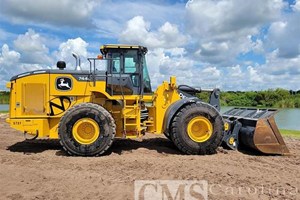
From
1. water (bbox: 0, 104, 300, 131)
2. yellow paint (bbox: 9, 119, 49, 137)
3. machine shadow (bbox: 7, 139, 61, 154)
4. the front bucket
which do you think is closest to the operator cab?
yellow paint (bbox: 9, 119, 49, 137)

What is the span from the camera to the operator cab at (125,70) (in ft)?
29.9

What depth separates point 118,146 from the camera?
9.72 metres

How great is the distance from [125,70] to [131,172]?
3.37 meters

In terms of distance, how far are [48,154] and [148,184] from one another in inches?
142

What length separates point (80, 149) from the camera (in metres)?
8.27

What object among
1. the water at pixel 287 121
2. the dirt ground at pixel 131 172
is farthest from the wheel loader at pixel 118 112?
the water at pixel 287 121

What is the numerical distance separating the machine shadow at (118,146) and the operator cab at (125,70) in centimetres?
154

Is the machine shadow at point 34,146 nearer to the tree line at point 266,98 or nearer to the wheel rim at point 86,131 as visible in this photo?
the wheel rim at point 86,131

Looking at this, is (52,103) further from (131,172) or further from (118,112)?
(131,172)

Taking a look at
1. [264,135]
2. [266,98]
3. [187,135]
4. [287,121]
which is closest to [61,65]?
[187,135]

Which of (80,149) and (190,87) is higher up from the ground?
(190,87)

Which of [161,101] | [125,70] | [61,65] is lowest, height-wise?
[161,101]

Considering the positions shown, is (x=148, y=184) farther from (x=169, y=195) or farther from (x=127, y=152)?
(x=127, y=152)

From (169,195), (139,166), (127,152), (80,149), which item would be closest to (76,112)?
(80,149)
